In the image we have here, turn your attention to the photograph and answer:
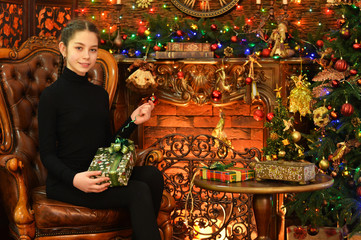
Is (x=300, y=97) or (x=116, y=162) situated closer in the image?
(x=116, y=162)

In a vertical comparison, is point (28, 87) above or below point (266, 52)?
below

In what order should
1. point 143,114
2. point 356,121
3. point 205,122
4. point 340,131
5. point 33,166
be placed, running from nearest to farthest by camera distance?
point 143,114 < point 33,166 < point 356,121 < point 340,131 < point 205,122

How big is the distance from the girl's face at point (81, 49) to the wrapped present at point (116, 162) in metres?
0.43

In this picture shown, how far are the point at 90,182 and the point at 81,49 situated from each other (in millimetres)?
679

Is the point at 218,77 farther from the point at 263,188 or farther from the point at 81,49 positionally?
the point at 263,188

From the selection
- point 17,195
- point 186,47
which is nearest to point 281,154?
point 17,195

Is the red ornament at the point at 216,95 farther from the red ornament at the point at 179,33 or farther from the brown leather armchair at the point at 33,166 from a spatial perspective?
the brown leather armchair at the point at 33,166

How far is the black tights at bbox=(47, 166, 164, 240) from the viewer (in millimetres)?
2143

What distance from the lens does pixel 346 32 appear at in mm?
3111

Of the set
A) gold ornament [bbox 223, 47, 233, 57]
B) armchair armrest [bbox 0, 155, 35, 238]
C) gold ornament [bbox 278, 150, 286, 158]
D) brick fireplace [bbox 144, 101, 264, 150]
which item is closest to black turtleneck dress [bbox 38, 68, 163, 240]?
armchair armrest [bbox 0, 155, 35, 238]

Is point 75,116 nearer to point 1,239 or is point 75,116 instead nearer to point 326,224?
point 1,239

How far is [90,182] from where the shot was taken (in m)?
2.13

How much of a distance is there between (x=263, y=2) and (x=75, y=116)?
2.46m

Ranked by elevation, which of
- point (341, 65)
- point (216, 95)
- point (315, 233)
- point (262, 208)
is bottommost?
point (315, 233)
